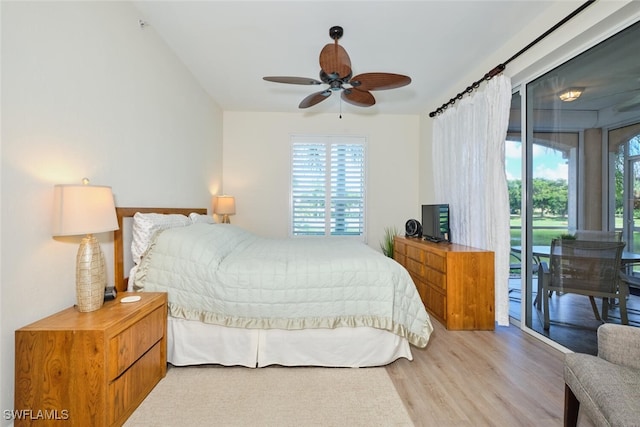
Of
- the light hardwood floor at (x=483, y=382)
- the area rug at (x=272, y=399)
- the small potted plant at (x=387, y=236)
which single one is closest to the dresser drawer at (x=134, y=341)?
the area rug at (x=272, y=399)

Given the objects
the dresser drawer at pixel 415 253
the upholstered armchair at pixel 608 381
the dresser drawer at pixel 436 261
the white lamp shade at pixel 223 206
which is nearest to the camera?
the upholstered armchair at pixel 608 381

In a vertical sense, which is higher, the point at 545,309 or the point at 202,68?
the point at 202,68

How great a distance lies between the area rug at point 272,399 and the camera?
5.02ft

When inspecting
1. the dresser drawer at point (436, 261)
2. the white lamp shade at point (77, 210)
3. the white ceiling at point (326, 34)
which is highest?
the white ceiling at point (326, 34)

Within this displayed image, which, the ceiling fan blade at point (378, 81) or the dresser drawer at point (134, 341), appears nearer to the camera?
the dresser drawer at point (134, 341)

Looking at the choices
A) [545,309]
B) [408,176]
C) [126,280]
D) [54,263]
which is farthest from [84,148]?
[408,176]

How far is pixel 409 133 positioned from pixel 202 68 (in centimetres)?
329

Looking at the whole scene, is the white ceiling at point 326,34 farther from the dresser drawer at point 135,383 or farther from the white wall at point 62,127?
the dresser drawer at point 135,383

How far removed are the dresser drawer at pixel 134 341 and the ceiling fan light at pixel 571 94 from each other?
11.2 feet

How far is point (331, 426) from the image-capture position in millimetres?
1492

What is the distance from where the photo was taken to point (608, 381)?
112cm

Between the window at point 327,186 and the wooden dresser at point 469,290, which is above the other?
the window at point 327,186

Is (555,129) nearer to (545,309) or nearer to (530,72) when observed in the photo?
(530,72)

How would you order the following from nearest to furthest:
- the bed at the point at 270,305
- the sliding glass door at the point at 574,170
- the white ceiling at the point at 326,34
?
the sliding glass door at the point at 574,170
the bed at the point at 270,305
the white ceiling at the point at 326,34
